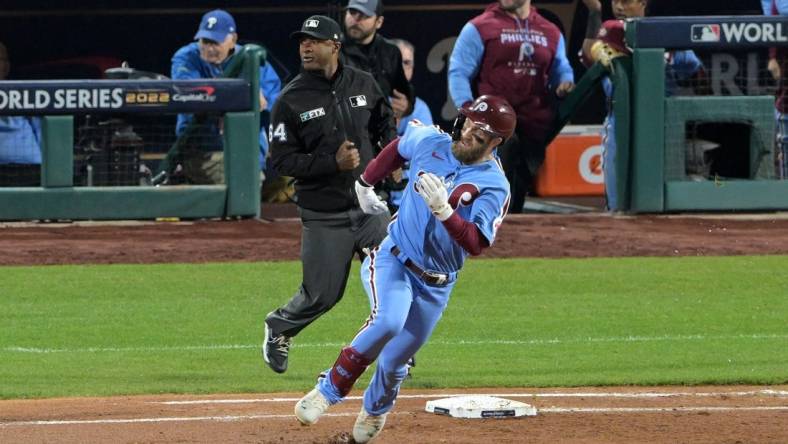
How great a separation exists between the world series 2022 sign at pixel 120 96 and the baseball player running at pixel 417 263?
7.21 metres

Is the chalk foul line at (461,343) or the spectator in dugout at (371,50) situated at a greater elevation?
the spectator in dugout at (371,50)

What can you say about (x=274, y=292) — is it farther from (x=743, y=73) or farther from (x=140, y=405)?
(x=743, y=73)

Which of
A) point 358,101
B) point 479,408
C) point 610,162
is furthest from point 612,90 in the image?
point 479,408

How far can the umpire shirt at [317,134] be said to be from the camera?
8273 mm

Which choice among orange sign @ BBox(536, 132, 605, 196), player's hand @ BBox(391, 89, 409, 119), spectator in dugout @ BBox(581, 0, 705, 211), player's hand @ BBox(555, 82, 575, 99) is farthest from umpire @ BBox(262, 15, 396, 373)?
orange sign @ BBox(536, 132, 605, 196)

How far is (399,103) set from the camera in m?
12.6

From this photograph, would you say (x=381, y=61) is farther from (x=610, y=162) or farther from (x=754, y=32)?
(x=754, y=32)

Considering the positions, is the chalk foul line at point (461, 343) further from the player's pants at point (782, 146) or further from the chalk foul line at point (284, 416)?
the player's pants at point (782, 146)

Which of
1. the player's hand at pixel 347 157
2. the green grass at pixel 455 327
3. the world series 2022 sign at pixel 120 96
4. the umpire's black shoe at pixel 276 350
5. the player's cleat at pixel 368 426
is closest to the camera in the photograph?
the player's cleat at pixel 368 426

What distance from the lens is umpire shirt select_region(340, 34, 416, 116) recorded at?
11.2 m

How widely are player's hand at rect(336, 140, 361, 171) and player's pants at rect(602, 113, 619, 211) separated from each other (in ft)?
22.5

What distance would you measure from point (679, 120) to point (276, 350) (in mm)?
7121

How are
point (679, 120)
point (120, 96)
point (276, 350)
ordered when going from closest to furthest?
1. point (276, 350)
2. point (120, 96)
3. point (679, 120)

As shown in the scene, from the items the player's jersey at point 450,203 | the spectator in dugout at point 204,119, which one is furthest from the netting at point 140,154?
the player's jersey at point 450,203
